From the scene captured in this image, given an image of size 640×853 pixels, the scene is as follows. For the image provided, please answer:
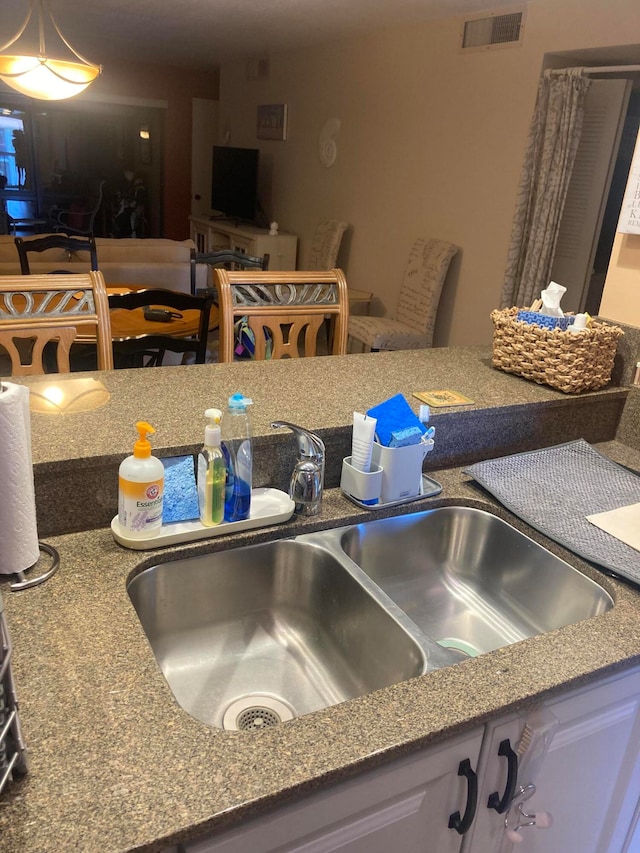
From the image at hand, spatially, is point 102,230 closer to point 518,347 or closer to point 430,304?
point 430,304

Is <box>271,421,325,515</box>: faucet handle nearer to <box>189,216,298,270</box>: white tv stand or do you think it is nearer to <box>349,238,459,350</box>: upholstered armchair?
<box>349,238,459,350</box>: upholstered armchair

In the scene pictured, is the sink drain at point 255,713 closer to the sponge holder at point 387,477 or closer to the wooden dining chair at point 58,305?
the sponge holder at point 387,477

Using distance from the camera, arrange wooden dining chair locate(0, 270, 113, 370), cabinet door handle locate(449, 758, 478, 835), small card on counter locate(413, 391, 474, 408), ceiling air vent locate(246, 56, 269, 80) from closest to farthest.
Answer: cabinet door handle locate(449, 758, 478, 835)
small card on counter locate(413, 391, 474, 408)
wooden dining chair locate(0, 270, 113, 370)
ceiling air vent locate(246, 56, 269, 80)

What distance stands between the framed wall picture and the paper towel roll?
5.73m

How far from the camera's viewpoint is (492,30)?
3.76 m

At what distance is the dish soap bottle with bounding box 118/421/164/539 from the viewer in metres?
0.99

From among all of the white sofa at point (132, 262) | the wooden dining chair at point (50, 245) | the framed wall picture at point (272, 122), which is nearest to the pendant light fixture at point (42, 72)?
the wooden dining chair at point (50, 245)

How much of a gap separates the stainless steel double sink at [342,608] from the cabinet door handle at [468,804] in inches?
5.0

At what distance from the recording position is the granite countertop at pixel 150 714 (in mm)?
647

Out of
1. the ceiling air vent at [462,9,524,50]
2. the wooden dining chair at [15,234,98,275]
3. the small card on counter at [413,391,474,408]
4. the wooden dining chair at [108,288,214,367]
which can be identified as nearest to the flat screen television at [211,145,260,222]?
the ceiling air vent at [462,9,524,50]

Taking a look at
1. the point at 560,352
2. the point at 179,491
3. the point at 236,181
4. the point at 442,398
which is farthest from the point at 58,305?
the point at 236,181

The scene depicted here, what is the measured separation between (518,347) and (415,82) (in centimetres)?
349

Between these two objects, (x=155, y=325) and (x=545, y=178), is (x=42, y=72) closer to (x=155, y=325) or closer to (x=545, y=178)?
(x=155, y=325)

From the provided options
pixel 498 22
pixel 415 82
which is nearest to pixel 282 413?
pixel 498 22
